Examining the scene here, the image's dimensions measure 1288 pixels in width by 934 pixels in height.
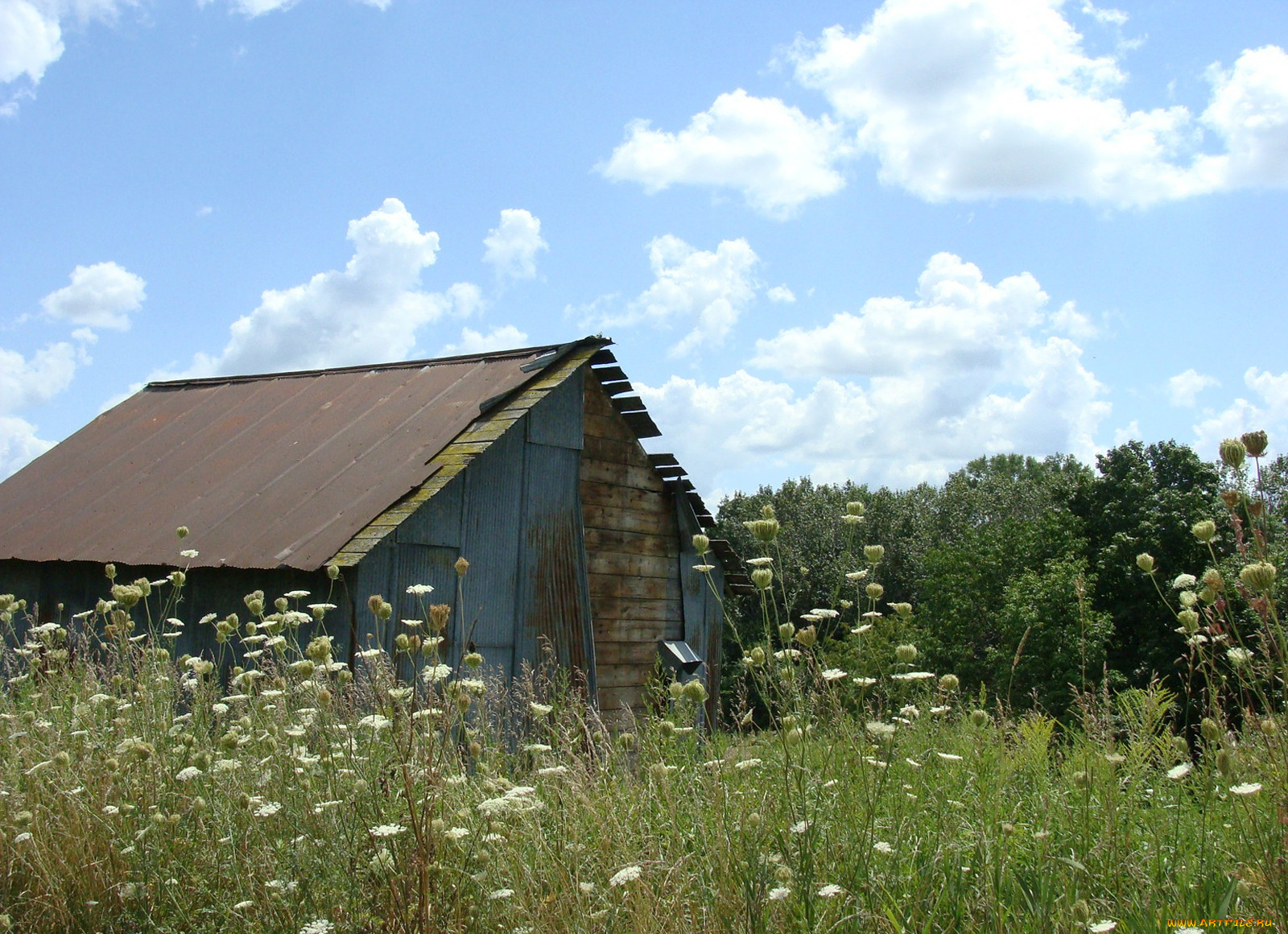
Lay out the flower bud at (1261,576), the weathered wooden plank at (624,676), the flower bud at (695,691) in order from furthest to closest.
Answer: the weathered wooden plank at (624,676), the flower bud at (695,691), the flower bud at (1261,576)

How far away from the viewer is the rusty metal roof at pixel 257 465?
29.0 feet

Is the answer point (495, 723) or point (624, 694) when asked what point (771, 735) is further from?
point (624, 694)

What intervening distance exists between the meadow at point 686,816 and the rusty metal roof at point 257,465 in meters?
3.83

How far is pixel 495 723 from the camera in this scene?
26.3 feet

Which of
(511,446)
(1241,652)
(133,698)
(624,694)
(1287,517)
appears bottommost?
(624,694)

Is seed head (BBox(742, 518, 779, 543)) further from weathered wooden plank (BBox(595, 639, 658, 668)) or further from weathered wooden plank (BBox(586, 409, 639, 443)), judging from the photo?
weathered wooden plank (BBox(586, 409, 639, 443))

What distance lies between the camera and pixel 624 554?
10.8 metres

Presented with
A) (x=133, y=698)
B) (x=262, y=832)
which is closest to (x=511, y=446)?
(x=133, y=698)

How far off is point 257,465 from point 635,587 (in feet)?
14.3

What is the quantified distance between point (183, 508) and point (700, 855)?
8788 mm

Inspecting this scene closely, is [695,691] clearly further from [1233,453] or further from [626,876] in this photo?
[1233,453]

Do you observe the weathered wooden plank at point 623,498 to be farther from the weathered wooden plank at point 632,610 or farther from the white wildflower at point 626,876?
the white wildflower at point 626,876

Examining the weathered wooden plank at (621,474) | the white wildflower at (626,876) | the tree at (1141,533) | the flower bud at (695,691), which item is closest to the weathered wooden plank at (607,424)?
the weathered wooden plank at (621,474)

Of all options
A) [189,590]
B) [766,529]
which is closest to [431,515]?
[189,590]
